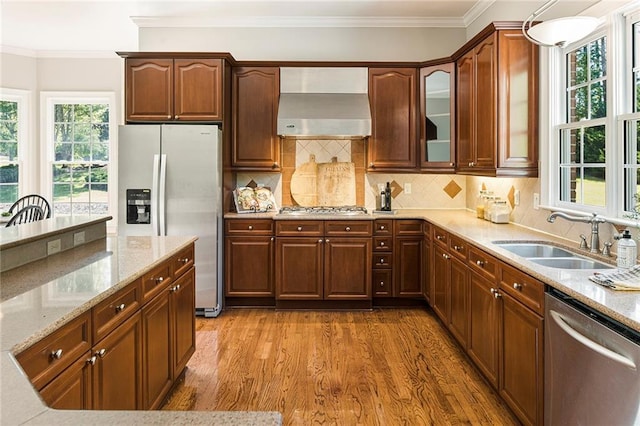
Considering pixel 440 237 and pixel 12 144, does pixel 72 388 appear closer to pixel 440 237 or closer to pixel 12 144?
pixel 440 237

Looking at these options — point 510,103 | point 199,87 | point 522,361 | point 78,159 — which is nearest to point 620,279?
point 522,361

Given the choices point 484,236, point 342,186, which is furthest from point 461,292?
point 342,186

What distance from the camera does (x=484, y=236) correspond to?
3125 millimetres

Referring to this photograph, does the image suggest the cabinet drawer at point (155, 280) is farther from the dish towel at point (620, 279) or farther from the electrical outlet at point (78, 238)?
the dish towel at point (620, 279)

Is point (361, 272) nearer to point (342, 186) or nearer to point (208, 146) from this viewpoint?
point (342, 186)

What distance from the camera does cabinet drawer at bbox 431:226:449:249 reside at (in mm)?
3668

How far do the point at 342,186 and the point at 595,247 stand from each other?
2.81m

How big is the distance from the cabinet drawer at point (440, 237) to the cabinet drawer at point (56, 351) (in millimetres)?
2733

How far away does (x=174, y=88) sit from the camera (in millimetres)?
4352

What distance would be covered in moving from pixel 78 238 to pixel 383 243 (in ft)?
8.99

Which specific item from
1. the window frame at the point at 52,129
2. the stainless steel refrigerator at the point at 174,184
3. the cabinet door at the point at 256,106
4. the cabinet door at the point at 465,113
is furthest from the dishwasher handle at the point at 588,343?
the window frame at the point at 52,129

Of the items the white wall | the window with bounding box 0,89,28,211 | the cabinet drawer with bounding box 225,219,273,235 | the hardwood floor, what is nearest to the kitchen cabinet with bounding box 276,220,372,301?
the cabinet drawer with bounding box 225,219,273,235

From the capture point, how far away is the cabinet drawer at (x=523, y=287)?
206cm

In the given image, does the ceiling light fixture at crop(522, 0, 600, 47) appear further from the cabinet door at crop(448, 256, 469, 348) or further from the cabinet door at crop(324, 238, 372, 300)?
the cabinet door at crop(324, 238, 372, 300)
